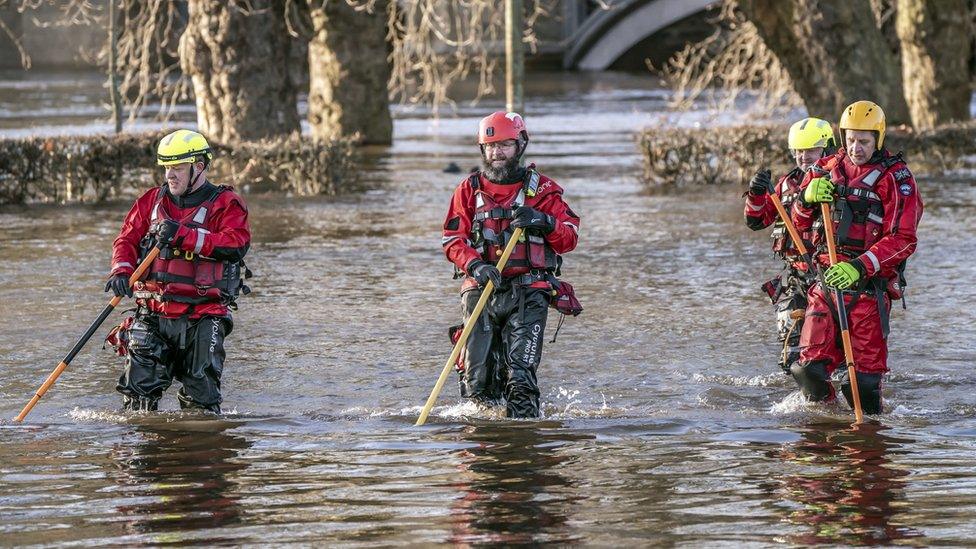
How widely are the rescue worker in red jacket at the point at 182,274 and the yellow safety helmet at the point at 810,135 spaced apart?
10.0ft

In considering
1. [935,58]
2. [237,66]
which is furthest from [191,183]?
[935,58]

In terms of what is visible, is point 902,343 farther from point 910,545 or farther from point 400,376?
point 910,545

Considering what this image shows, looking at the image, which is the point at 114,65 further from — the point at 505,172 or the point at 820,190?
the point at 820,190

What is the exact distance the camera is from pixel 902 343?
11750 millimetres

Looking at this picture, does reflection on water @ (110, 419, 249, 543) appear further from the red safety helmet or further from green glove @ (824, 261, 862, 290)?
green glove @ (824, 261, 862, 290)

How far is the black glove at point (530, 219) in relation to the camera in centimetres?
868

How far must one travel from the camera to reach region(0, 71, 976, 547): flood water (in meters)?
6.87

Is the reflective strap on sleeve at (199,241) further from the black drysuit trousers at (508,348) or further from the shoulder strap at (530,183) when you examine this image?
the shoulder strap at (530,183)

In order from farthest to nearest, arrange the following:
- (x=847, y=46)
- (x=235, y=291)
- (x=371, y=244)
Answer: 1. (x=847, y=46)
2. (x=371, y=244)
3. (x=235, y=291)

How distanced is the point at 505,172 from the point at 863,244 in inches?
78.1

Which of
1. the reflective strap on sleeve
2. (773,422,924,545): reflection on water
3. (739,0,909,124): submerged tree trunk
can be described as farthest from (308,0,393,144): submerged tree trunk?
(773,422,924,545): reflection on water

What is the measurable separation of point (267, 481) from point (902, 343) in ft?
18.5

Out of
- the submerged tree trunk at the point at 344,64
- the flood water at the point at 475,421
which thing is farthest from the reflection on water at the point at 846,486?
the submerged tree trunk at the point at 344,64

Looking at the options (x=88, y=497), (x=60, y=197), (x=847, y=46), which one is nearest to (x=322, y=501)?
(x=88, y=497)
